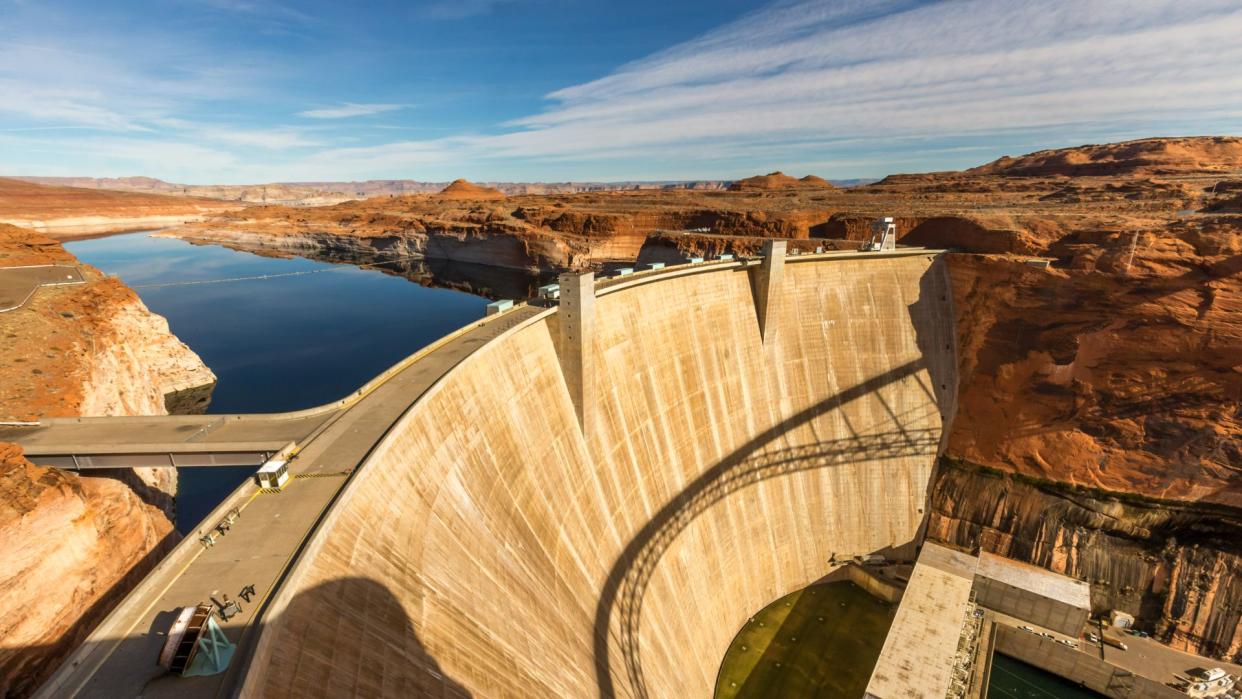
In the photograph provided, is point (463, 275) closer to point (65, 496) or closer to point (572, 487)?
point (572, 487)

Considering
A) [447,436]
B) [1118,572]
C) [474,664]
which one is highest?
[447,436]

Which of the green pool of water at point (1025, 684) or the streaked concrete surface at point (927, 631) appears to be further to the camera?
the green pool of water at point (1025, 684)

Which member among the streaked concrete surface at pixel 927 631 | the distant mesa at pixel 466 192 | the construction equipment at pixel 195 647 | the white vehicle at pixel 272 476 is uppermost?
the distant mesa at pixel 466 192

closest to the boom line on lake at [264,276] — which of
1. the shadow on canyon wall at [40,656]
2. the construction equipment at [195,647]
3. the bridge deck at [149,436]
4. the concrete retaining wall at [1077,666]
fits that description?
the bridge deck at [149,436]

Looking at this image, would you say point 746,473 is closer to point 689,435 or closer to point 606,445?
point 689,435

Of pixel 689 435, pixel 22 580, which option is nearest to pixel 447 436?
pixel 22 580

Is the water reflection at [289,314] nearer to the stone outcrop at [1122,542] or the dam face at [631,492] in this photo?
the dam face at [631,492]
